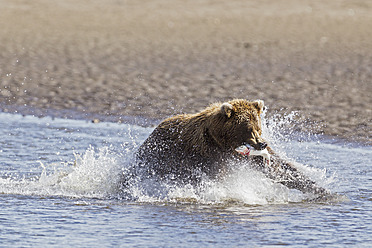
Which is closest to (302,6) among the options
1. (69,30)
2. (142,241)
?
(69,30)

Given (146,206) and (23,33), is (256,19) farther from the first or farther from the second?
(146,206)

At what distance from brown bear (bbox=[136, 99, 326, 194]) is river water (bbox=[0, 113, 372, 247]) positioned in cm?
19

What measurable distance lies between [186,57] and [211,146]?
1244cm

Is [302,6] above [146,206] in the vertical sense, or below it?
above

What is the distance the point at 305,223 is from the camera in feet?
24.6

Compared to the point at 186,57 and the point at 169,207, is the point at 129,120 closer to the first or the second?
the point at 169,207

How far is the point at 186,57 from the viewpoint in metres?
20.5

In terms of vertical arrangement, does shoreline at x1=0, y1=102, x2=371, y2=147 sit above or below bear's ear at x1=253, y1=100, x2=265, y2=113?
below

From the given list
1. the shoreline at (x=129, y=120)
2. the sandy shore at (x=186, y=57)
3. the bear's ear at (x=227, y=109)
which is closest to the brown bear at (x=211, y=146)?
the bear's ear at (x=227, y=109)

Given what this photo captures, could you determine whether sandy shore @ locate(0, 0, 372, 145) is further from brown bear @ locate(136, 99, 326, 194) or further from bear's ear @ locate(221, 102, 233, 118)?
bear's ear @ locate(221, 102, 233, 118)

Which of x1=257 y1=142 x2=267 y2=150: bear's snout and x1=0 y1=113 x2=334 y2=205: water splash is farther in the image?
x1=0 y1=113 x2=334 y2=205: water splash

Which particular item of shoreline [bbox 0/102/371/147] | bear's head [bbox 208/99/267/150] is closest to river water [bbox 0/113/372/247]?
bear's head [bbox 208/99/267/150]

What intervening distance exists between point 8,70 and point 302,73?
7.67 meters

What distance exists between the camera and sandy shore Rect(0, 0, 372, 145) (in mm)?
15469
